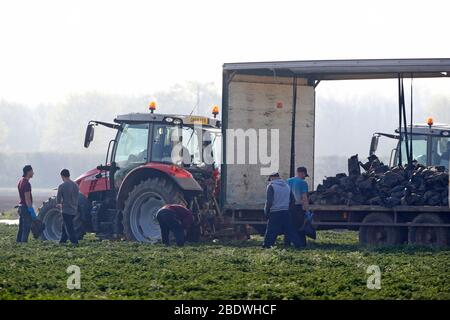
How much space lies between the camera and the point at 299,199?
69.1 ft

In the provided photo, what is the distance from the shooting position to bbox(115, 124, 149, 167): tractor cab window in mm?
22516

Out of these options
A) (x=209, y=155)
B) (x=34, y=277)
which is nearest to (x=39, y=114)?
(x=209, y=155)

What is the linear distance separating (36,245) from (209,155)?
414 cm

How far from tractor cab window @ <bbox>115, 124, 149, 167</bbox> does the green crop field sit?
6.84ft

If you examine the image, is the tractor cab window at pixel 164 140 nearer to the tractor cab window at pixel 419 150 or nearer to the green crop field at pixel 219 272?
the green crop field at pixel 219 272

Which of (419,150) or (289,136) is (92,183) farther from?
(419,150)

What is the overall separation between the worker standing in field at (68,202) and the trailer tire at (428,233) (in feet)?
22.1

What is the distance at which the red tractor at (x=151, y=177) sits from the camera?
22.0 meters

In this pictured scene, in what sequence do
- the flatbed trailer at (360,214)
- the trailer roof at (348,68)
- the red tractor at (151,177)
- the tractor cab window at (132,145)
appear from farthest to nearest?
the tractor cab window at (132,145)
the red tractor at (151,177)
the flatbed trailer at (360,214)
the trailer roof at (348,68)

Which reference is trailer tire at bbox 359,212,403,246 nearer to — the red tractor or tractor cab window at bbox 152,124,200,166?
the red tractor

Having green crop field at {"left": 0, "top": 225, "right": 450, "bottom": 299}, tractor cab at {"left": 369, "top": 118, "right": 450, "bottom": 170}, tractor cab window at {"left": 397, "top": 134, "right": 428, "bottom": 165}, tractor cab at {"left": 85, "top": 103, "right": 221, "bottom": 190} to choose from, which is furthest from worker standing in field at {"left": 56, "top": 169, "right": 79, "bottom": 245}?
tractor cab window at {"left": 397, "top": 134, "right": 428, "bottom": 165}

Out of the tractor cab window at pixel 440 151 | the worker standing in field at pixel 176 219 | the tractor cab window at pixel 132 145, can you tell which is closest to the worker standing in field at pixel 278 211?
the worker standing in field at pixel 176 219

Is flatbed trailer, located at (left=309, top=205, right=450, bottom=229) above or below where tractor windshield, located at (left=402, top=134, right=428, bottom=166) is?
below

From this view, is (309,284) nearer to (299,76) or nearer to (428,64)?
(428,64)
